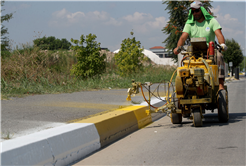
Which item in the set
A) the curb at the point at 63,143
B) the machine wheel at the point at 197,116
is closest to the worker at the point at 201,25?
the machine wheel at the point at 197,116

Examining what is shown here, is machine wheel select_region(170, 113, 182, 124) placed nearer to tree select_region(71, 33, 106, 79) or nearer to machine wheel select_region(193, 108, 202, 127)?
machine wheel select_region(193, 108, 202, 127)

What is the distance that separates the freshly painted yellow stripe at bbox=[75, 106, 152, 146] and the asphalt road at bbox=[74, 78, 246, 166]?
0.14m

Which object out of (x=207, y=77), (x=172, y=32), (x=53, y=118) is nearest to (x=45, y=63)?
(x=53, y=118)

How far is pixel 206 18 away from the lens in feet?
21.6

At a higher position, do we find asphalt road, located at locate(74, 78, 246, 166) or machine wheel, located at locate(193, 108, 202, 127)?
machine wheel, located at locate(193, 108, 202, 127)

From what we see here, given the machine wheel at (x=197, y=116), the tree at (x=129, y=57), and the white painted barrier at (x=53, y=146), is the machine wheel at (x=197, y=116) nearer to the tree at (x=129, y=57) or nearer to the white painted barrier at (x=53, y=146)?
the white painted barrier at (x=53, y=146)

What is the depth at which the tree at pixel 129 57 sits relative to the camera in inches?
854

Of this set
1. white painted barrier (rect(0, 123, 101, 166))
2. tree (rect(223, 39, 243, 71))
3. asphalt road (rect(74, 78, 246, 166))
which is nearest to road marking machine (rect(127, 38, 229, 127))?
asphalt road (rect(74, 78, 246, 166))

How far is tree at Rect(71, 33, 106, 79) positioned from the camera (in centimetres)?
1736

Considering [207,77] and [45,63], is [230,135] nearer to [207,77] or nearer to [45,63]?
[207,77]

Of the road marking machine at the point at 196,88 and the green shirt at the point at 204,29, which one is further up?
the green shirt at the point at 204,29

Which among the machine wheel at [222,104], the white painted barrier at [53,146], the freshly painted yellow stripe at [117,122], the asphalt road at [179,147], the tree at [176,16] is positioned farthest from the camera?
the tree at [176,16]

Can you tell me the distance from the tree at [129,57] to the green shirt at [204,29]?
14349 millimetres

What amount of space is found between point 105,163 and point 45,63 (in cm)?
774
